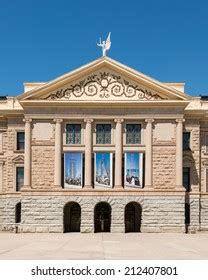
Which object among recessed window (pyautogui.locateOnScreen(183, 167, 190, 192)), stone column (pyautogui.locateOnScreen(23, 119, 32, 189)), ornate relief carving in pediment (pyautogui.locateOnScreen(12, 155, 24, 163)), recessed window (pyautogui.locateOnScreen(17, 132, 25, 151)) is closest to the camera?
stone column (pyautogui.locateOnScreen(23, 119, 32, 189))

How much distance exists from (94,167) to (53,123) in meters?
6.11

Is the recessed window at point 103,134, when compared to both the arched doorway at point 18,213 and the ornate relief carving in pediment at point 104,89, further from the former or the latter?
the arched doorway at point 18,213

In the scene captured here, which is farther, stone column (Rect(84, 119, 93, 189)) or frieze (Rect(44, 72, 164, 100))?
frieze (Rect(44, 72, 164, 100))

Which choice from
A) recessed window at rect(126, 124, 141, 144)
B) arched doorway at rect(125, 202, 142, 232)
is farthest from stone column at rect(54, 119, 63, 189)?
arched doorway at rect(125, 202, 142, 232)

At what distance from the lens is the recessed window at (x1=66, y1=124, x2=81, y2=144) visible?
53.8 metres

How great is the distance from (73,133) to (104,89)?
5.49 m

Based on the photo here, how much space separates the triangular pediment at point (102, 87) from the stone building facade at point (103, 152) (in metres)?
0.10

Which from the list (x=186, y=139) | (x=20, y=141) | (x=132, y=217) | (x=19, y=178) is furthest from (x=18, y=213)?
(x=186, y=139)

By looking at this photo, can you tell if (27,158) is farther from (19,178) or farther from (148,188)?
(148,188)

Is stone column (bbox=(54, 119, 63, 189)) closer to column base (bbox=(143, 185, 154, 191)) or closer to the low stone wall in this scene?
the low stone wall

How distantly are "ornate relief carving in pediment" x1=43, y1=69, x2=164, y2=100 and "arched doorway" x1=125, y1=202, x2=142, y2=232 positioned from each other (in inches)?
443

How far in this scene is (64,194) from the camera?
52.7 m

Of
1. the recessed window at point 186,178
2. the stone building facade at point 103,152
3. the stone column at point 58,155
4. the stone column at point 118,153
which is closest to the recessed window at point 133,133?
the stone building facade at point 103,152

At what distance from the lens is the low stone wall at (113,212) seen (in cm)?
5241
